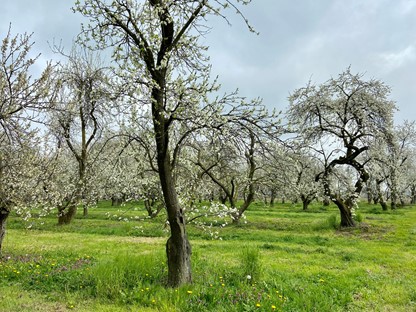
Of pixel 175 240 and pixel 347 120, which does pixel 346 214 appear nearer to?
pixel 347 120

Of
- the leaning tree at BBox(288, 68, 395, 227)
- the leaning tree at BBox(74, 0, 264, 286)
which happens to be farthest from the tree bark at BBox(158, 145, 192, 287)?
the leaning tree at BBox(288, 68, 395, 227)

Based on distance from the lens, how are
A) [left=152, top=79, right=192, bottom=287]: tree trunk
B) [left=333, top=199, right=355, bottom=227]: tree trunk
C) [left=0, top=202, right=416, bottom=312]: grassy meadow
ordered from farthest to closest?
[left=333, top=199, right=355, bottom=227]: tree trunk, [left=152, top=79, right=192, bottom=287]: tree trunk, [left=0, top=202, right=416, bottom=312]: grassy meadow

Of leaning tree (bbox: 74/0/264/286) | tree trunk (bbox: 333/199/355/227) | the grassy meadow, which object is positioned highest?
leaning tree (bbox: 74/0/264/286)

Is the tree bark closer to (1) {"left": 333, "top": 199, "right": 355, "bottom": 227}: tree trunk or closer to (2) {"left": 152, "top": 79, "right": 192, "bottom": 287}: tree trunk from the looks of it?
(2) {"left": 152, "top": 79, "right": 192, "bottom": 287}: tree trunk

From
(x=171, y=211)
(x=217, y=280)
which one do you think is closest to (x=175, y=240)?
(x=171, y=211)

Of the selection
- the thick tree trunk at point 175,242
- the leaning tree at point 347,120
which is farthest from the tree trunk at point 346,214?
the thick tree trunk at point 175,242

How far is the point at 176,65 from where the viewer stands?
6.99 meters

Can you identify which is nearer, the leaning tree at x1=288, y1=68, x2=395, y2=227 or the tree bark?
the tree bark

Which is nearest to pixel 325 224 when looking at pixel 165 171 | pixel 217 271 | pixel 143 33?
pixel 217 271

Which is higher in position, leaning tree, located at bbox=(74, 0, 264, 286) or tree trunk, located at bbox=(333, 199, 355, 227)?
leaning tree, located at bbox=(74, 0, 264, 286)

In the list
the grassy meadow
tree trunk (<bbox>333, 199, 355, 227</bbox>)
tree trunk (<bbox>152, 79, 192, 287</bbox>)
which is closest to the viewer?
the grassy meadow

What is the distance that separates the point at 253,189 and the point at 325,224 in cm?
457

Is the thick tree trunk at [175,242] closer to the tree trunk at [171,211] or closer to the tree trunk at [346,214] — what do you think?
the tree trunk at [171,211]

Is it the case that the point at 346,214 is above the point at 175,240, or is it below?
below
